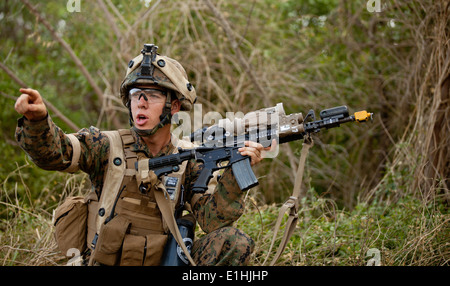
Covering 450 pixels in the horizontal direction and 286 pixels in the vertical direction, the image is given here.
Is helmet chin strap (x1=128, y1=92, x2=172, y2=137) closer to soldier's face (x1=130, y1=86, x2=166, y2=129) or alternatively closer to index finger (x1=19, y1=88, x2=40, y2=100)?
soldier's face (x1=130, y1=86, x2=166, y2=129)

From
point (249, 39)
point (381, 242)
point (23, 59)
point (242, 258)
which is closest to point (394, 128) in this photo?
point (249, 39)

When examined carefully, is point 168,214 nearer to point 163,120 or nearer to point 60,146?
point 163,120

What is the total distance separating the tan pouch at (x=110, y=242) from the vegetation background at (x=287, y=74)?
168 centimetres

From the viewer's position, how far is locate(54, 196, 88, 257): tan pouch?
2.78 m

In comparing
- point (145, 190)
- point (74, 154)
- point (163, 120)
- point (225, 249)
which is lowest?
point (225, 249)

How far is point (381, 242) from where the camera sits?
3.65m

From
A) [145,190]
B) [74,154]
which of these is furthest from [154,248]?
[74,154]

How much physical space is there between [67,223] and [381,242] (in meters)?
2.38

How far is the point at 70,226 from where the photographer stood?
2.79 m

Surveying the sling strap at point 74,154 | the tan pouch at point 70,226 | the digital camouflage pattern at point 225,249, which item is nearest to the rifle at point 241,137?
the digital camouflage pattern at point 225,249

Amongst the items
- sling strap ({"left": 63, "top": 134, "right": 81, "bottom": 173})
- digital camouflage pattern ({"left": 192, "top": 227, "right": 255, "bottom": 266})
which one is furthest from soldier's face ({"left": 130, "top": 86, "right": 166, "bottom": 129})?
digital camouflage pattern ({"left": 192, "top": 227, "right": 255, "bottom": 266})

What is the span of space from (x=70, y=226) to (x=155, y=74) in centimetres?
106

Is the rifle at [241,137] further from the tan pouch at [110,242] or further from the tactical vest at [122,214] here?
the tan pouch at [110,242]

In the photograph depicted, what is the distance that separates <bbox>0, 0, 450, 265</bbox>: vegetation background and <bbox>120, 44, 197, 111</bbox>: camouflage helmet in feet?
5.45
